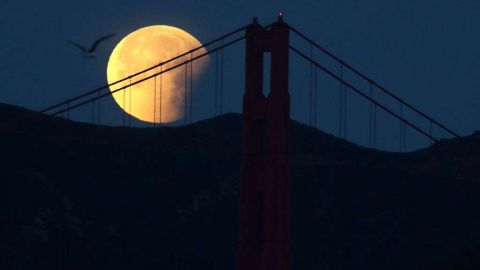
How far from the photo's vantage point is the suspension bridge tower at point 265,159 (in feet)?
177

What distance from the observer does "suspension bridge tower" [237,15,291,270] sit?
5384 centimetres

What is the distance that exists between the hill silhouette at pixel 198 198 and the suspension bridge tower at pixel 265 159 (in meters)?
63.2

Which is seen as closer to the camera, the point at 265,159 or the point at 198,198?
the point at 265,159

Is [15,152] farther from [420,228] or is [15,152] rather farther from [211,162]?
[420,228]

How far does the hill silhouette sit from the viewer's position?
408 ft

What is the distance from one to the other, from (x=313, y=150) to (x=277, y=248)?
9529 cm

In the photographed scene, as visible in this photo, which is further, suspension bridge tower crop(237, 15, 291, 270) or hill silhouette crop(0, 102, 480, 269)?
hill silhouette crop(0, 102, 480, 269)

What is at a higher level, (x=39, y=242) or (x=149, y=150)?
(x=149, y=150)

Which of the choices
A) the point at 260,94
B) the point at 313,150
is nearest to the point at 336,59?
the point at 260,94

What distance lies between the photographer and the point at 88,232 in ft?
414

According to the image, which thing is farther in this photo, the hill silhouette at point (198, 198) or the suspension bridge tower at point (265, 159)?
the hill silhouette at point (198, 198)

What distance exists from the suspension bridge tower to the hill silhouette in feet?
207

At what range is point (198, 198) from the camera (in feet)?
459

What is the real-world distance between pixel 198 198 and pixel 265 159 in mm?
85066
